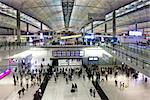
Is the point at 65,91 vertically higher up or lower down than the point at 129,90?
lower down

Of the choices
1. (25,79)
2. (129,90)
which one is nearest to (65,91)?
(129,90)

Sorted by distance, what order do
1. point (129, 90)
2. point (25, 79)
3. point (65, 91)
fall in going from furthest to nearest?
point (25, 79), point (65, 91), point (129, 90)

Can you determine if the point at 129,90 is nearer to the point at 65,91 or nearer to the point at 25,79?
the point at 65,91

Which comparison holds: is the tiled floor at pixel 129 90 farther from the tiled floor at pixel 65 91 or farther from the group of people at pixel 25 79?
the group of people at pixel 25 79

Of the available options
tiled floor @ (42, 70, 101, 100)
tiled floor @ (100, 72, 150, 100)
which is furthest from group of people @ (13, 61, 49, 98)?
tiled floor @ (100, 72, 150, 100)

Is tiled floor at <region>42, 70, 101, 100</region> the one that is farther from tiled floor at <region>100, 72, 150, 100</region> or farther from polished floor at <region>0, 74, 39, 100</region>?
tiled floor at <region>100, 72, 150, 100</region>

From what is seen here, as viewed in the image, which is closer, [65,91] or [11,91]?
[11,91]

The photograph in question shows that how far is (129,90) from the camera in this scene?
3203 centimetres

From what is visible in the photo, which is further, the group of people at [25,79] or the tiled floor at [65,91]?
the group of people at [25,79]

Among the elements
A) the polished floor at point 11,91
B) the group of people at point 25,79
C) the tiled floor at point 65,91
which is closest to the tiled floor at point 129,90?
the tiled floor at point 65,91

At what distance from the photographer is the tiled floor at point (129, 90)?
93.0 feet

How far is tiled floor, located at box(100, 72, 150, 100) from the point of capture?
2835 cm

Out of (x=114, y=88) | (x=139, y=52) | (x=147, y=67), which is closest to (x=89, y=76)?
(x=114, y=88)

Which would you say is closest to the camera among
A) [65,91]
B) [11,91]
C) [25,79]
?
[11,91]
